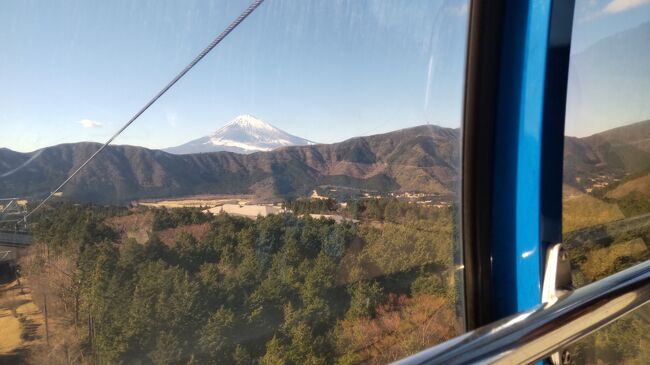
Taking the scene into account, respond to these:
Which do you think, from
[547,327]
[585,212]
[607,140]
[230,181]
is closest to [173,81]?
[230,181]

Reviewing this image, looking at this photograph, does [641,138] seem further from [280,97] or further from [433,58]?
[280,97]

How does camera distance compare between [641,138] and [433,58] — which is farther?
[641,138]

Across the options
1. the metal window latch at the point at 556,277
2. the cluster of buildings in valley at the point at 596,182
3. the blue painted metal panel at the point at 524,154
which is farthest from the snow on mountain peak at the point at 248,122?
the cluster of buildings in valley at the point at 596,182

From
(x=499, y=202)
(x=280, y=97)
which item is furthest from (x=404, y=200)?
(x=280, y=97)

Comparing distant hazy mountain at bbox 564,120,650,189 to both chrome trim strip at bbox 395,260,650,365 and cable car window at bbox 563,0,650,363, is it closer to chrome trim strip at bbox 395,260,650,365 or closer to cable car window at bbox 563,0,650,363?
cable car window at bbox 563,0,650,363

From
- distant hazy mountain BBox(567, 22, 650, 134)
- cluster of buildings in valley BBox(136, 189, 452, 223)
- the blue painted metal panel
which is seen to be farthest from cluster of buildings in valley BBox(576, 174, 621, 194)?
cluster of buildings in valley BBox(136, 189, 452, 223)

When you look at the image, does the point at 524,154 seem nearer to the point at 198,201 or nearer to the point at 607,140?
the point at 607,140

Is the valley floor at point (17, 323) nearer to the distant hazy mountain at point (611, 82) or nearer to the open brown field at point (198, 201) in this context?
the open brown field at point (198, 201)
